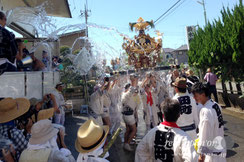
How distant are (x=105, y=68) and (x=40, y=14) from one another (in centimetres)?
350

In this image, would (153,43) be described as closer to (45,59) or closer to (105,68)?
(105,68)

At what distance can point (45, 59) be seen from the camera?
21.0 feet

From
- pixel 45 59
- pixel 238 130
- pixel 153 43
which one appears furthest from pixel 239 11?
pixel 45 59

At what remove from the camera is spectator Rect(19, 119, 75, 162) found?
6.82ft

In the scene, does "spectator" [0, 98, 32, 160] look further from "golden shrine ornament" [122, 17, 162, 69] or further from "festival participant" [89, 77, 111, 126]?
"golden shrine ornament" [122, 17, 162, 69]

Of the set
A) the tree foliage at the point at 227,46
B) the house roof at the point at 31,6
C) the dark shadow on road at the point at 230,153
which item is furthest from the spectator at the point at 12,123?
the tree foliage at the point at 227,46

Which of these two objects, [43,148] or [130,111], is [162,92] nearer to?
[130,111]

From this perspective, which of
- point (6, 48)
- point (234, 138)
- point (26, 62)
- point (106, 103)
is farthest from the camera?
point (106, 103)

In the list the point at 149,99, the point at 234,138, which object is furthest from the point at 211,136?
the point at 234,138

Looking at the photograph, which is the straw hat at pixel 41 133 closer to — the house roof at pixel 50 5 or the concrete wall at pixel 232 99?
the house roof at pixel 50 5

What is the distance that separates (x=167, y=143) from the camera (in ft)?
6.63

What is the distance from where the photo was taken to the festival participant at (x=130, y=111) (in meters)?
5.36

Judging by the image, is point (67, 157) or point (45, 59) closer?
point (67, 157)

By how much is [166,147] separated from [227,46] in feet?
25.5
